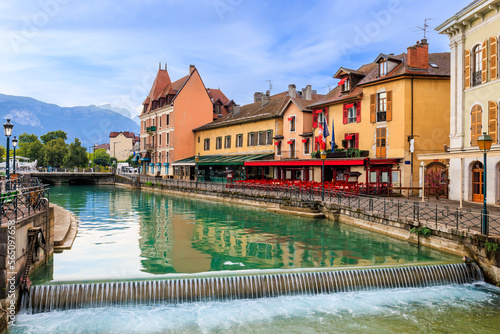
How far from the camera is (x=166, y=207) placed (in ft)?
99.4

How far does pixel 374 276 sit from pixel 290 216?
41.3 feet

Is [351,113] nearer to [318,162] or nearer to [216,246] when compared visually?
[318,162]

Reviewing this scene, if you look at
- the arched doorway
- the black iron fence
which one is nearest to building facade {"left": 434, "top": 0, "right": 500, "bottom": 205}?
the arched doorway

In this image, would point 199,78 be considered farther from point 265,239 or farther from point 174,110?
point 265,239

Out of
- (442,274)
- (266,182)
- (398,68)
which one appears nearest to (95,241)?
(442,274)

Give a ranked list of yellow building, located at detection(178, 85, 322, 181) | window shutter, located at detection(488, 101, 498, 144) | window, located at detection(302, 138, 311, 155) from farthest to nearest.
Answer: yellow building, located at detection(178, 85, 322, 181), window, located at detection(302, 138, 311, 155), window shutter, located at detection(488, 101, 498, 144)

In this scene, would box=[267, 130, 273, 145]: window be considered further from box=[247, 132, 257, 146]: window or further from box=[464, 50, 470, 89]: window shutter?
box=[464, 50, 470, 89]: window shutter

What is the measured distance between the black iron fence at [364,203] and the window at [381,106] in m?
7.63

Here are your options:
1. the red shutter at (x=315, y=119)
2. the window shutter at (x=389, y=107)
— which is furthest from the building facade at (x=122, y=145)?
the window shutter at (x=389, y=107)

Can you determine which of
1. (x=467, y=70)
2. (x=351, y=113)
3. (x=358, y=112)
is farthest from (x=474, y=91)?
(x=351, y=113)

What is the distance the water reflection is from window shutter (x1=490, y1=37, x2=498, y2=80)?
9.81 m

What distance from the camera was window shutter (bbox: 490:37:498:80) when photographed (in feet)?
59.8

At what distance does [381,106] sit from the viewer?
93.2 ft

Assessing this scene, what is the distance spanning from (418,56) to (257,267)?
71.4ft
